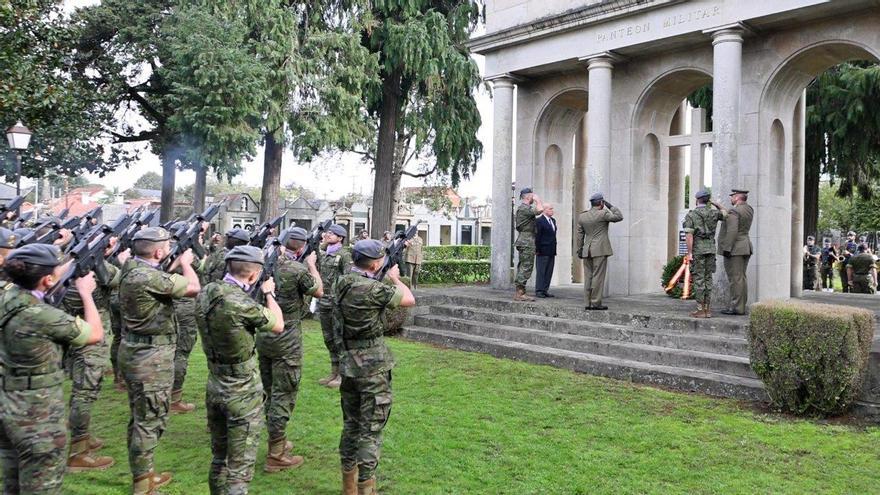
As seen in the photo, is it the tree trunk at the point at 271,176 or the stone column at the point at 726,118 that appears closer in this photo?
the stone column at the point at 726,118

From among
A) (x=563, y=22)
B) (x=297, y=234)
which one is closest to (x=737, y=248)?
(x=563, y=22)

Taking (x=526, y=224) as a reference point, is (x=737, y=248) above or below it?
below

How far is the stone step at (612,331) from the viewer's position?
8991 millimetres

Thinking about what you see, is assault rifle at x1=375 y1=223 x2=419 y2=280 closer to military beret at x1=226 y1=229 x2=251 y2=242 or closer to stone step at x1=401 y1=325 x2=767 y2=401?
military beret at x1=226 y1=229 x2=251 y2=242

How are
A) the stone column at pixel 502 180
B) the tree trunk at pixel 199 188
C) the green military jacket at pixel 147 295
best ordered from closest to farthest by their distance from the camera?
the green military jacket at pixel 147 295 → the stone column at pixel 502 180 → the tree trunk at pixel 199 188

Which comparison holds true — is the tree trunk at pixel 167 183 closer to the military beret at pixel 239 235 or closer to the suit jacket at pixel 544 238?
the suit jacket at pixel 544 238

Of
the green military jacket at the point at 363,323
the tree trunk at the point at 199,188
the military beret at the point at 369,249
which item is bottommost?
the green military jacket at the point at 363,323

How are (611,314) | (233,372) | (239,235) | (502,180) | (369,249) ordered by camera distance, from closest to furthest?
(233,372)
(369,249)
(239,235)
(611,314)
(502,180)

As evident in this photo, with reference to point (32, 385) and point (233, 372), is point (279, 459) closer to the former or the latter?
point (233, 372)

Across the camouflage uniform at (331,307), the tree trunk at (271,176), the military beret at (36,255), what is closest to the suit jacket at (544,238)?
the camouflage uniform at (331,307)

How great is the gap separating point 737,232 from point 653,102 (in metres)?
4.62

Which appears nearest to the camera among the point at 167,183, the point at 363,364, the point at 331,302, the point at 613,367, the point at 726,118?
the point at 363,364

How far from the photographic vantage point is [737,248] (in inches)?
411

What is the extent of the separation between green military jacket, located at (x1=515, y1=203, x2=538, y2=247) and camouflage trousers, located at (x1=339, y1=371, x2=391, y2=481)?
717cm
